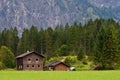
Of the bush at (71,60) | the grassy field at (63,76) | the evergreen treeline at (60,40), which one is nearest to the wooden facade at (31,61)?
the bush at (71,60)

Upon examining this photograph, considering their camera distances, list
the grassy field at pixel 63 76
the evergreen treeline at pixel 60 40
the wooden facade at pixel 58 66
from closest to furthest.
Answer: the grassy field at pixel 63 76, the wooden facade at pixel 58 66, the evergreen treeline at pixel 60 40

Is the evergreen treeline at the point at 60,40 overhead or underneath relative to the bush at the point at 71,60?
overhead

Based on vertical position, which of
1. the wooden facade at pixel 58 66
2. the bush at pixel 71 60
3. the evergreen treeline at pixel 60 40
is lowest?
the wooden facade at pixel 58 66

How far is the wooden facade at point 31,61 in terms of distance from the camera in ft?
411

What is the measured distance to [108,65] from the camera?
100625 millimetres

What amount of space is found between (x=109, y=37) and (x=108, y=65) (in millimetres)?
9912

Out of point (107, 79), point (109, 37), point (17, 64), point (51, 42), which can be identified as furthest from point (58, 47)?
point (107, 79)

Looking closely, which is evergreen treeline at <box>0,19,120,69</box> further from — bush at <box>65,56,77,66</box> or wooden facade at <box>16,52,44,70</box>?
wooden facade at <box>16,52,44,70</box>

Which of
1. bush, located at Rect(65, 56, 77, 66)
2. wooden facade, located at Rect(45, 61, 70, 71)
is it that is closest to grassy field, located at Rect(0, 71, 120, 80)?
wooden facade, located at Rect(45, 61, 70, 71)

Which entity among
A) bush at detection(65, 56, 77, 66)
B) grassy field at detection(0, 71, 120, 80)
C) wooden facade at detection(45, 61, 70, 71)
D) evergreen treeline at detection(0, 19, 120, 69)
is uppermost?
evergreen treeline at detection(0, 19, 120, 69)

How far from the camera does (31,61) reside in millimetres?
126375

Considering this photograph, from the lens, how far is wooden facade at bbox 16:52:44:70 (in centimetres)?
12525

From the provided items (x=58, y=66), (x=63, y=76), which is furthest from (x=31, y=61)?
(x=63, y=76)

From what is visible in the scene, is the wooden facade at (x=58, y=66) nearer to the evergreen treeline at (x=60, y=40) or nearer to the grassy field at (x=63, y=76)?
the evergreen treeline at (x=60, y=40)
